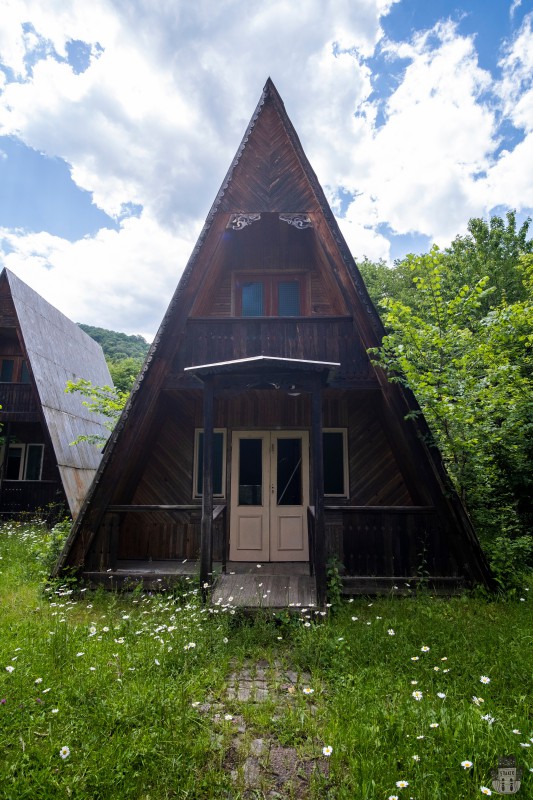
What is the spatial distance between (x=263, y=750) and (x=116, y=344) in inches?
1978

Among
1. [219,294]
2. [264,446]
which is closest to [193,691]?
[264,446]

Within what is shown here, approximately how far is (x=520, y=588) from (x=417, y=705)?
381 cm

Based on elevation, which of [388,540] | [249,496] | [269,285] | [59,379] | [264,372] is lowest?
[388,540]

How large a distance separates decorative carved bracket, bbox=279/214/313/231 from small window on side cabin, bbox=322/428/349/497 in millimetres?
3856

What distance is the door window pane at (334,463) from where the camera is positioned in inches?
298

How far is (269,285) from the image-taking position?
832cm

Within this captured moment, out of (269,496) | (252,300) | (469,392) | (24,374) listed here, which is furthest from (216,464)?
(24,374)

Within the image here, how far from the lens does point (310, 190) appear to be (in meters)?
7.23

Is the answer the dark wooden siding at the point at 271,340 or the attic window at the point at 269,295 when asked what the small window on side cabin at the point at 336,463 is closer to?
the dark wooden siding at the point at 271,340

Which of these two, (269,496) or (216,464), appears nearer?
(269,496)

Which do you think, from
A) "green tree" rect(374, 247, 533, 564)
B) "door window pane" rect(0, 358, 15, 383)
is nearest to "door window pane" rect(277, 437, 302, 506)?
"green tree" rect(374, 247, 533, 564)

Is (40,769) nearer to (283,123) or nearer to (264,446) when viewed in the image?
(264,446)

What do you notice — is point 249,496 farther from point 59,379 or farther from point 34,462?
point 34,462

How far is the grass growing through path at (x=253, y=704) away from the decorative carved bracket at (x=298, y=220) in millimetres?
6208
